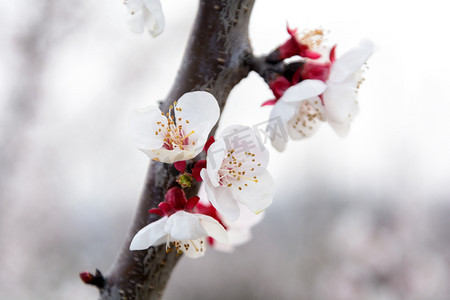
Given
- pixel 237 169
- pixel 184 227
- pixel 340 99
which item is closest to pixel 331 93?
pixel 340 99

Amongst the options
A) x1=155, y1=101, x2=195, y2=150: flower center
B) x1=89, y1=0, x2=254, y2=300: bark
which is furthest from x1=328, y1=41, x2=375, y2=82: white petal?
x1=155, y1=101, x2=195, y2=150: flower center

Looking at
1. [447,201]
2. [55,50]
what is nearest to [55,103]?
[55,50]

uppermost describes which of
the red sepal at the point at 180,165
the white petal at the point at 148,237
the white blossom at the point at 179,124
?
the white blossom at the point at 179,124

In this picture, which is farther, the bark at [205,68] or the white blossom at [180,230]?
the bark at [205,68]

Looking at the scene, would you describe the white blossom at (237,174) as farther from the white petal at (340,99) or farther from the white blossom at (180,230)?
the white petal at (340,99)

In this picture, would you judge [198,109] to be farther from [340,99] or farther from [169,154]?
[340,99]

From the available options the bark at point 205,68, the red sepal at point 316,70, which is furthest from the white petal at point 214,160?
the red sepal at point 316,70
